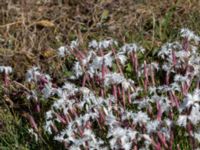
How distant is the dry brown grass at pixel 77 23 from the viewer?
12.6 feet

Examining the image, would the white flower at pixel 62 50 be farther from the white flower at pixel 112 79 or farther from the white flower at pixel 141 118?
the white flower at pixel 141 118

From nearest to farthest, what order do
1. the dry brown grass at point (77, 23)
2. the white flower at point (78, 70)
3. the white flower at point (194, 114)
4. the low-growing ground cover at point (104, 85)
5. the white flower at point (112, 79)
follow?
the white flower at point (194, 114) → the low-growing ground cover at point (104, 85) → the white flower at point (112, 79) → the white flower at point (78, 70) → the dry brown grass at point (77, 23)

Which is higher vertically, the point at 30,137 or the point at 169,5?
the point at 169,5

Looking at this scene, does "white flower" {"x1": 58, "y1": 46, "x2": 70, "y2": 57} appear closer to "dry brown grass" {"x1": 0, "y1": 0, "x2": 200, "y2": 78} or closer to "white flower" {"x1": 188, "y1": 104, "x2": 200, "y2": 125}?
"dry brown grass" {"x1": 0, "y1": 0, "x2": 200, "y2": 78}

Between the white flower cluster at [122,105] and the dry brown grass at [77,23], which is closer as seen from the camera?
the white flower cluster at [122,105]

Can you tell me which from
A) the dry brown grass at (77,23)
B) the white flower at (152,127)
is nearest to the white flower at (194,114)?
the white flower at (152,127)

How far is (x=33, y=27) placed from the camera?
418cm

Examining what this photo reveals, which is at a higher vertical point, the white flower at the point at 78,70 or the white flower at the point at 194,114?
the white flower at the point at 194,114

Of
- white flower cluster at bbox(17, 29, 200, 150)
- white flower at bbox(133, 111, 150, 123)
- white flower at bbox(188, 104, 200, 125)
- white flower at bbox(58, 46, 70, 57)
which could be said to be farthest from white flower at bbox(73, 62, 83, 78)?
white flower at bbox(188, 104, 200, 125)

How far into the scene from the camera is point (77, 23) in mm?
4102

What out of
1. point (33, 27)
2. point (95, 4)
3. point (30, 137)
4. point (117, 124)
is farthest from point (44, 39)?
point (117, 124)

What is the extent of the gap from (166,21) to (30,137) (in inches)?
52.3

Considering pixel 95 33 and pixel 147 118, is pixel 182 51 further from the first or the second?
pixel 95 33

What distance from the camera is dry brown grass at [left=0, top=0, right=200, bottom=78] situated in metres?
3.85
